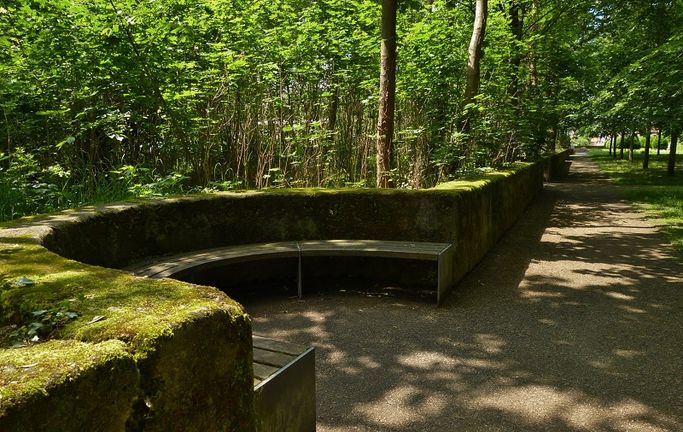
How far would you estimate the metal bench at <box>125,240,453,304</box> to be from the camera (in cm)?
469

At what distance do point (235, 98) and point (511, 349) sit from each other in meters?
5.77

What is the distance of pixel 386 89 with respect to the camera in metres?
6.95

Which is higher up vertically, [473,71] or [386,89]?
[473,71]

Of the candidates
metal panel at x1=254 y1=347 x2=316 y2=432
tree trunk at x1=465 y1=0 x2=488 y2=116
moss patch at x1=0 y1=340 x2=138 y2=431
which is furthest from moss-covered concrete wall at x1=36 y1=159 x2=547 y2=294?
moss patch at x1=0 y1=340 x2=138 y2=431

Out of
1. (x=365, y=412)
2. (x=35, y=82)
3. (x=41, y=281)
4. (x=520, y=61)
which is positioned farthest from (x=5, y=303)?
(x=520, y=61)

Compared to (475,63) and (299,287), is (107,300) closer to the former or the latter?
(299,287)

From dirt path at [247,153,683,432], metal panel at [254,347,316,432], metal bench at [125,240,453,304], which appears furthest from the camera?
metal bench at [125,240,453,304]

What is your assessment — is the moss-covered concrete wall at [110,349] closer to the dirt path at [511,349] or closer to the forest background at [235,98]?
the dirt path at [511,349]

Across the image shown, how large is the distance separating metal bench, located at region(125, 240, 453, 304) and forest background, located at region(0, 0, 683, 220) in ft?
4.64

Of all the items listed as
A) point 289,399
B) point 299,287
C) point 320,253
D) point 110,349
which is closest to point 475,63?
point 320,253

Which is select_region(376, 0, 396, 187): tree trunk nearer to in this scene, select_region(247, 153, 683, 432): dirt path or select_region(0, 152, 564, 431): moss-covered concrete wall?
select_region(247, 153, 683, 432): dirt path

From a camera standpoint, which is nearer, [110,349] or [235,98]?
[110,349]

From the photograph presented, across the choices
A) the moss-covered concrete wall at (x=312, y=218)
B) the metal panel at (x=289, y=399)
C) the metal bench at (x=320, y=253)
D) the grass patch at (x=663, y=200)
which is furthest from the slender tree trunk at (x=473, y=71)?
the metal panel at (x=289, y=399)

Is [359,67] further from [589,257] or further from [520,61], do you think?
[520,61]
